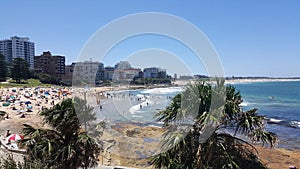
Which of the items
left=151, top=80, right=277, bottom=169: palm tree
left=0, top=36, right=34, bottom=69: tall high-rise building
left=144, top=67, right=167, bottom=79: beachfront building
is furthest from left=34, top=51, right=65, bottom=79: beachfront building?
left=151, top=80, right=277, bottom=169: palm tree

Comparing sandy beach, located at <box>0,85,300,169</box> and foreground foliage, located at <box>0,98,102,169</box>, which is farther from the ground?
foreground foliage, located at <box>0,98,102,169</box>

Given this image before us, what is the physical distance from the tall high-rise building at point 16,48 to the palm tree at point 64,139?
161665 millimetres

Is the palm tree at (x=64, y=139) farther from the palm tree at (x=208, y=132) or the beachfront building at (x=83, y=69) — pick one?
the beachfront building at (x=83, y=69)

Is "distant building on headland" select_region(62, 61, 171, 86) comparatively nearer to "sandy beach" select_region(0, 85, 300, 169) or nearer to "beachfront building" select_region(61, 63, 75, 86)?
"sandy beach" select_region(0, 85, 300, 169)

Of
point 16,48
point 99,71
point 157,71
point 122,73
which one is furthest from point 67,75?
point 122,73

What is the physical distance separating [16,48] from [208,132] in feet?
569

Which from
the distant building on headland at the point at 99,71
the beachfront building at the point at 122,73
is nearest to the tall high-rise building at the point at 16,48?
the distant building on headland at the point at 99,71

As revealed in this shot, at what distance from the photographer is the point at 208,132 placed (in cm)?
638

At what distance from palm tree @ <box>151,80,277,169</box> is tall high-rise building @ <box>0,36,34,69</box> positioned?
163922mm

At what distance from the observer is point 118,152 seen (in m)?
20.3

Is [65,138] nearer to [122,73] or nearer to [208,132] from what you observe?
[208,132]

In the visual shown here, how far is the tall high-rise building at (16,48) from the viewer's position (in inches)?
6211

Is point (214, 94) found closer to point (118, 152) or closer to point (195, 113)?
point (195, 113)

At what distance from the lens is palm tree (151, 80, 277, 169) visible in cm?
637
